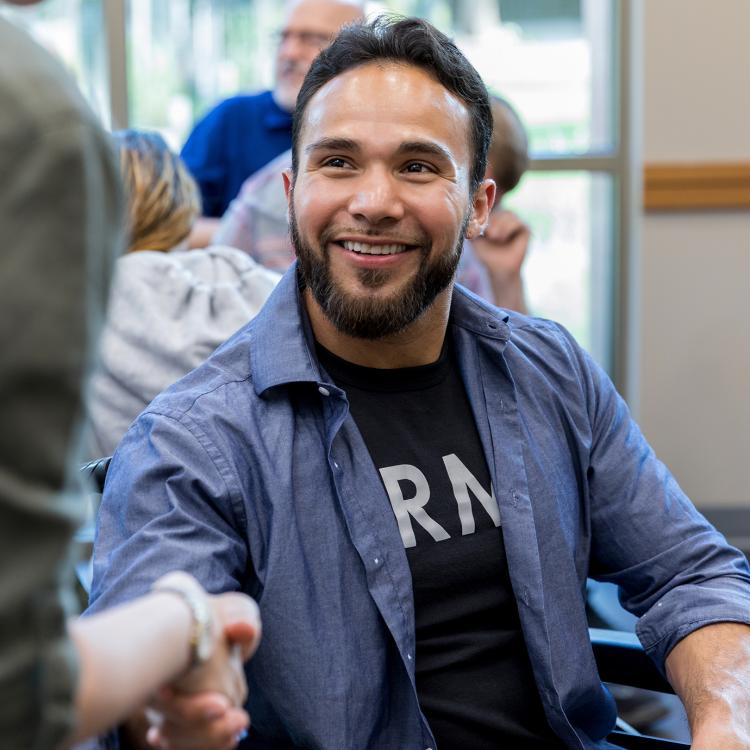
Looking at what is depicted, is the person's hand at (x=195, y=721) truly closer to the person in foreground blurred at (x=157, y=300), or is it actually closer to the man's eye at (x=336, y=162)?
the man's eye at (x=336, y=162)

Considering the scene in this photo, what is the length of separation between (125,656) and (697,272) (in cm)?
359

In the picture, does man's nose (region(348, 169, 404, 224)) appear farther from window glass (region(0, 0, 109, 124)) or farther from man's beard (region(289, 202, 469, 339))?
window glass (region(0, 0, 109, 124))

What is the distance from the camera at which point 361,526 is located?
1339mm

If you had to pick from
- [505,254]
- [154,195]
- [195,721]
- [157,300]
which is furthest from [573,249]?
[195,721]

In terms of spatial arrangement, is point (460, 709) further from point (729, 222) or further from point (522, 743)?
point (729, 222)

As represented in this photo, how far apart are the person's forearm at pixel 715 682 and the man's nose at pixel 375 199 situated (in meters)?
0.67

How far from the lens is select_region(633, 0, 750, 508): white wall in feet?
12.8

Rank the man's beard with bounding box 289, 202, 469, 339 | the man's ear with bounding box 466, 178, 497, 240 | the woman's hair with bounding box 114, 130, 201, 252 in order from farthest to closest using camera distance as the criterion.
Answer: the woman's hair with bounding box 114, 130, 201, 252, the man's ear with bounding box 466, 178, 497, 240, the man's beard with bounding box 289, 202, 469, 339

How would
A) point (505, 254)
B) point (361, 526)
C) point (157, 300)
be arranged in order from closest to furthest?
1. point (361, 526)
2. point (157, 300)
3. point (505, 254)

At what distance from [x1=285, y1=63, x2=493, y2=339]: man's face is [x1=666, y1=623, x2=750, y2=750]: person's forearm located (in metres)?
0.56

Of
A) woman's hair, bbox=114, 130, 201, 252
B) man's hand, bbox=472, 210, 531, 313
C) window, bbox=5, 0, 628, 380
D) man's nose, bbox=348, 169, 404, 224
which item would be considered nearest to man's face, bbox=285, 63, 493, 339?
man's nose, bbox=348, 169, 404, 224

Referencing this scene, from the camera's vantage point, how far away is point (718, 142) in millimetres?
3936

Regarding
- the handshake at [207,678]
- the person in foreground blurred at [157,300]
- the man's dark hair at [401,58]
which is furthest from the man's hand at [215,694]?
the person in foreground blurred at [157,300]

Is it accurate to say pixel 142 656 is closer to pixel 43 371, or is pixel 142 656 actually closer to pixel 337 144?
pixel 43 371
